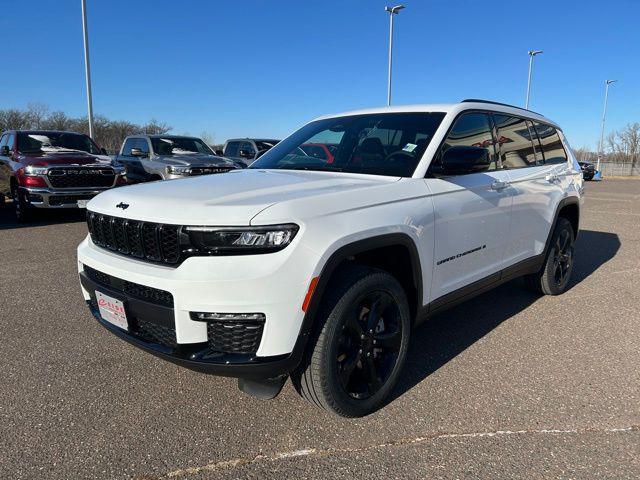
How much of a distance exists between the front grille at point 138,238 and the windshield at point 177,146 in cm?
875

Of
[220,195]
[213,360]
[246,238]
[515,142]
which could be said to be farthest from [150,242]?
[515,142]

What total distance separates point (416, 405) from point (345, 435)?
0.52 m

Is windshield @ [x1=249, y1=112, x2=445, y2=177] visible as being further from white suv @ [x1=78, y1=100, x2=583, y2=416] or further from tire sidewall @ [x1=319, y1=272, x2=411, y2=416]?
tire sidewall @ [x1=319, y1=272, x2=411, y2=416]

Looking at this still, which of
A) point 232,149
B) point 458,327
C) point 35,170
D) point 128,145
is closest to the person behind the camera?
point 458,327

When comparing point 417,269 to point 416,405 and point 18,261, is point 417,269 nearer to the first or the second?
point 416,405

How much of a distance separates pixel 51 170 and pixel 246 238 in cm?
825

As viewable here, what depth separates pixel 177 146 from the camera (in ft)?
37.4

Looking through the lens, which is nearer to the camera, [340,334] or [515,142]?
[340,334]

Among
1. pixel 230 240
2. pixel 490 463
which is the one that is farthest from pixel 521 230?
pixel 230 240

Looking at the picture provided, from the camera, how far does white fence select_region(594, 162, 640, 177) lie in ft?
180

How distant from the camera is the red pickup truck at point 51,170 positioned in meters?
8.83

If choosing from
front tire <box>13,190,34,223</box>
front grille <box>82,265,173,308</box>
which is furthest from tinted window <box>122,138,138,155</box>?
front grille <box>82,265,173,308</box>

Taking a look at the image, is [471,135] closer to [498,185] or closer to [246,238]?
[498,185]

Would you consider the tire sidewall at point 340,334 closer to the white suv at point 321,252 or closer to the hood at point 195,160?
the white suv at point 321,252
